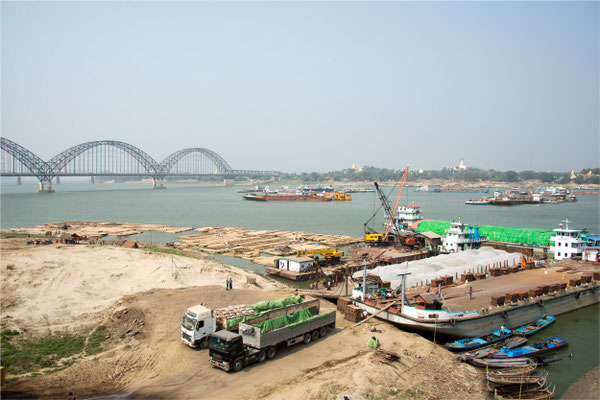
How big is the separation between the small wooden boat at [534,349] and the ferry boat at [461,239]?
19.6 m

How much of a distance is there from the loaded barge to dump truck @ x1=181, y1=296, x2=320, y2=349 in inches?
193

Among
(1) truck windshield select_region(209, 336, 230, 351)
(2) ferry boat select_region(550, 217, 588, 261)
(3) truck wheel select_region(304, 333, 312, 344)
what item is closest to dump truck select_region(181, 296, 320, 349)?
(3) truck wheel select_region(304, 333, 312, 344)

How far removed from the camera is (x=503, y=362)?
1605 cm

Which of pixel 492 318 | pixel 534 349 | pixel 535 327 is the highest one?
pixel 492 318

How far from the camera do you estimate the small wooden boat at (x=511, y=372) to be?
15073 millimetres

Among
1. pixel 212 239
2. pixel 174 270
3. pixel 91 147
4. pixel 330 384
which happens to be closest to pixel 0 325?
pixel 174 270

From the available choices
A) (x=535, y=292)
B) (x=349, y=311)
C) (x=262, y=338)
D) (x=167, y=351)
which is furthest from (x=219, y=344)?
(x=535, y=292)

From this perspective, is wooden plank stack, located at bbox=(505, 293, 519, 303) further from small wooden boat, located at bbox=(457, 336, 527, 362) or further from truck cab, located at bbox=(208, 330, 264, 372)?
truck cab, located at bbox=(208, 330, 264, 372)

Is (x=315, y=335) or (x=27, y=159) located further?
(x=27, y=159)

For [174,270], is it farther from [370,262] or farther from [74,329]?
[370,262]

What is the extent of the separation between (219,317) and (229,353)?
3014mm

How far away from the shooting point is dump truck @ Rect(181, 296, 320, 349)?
50.4 ft

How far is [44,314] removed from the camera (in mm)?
18641

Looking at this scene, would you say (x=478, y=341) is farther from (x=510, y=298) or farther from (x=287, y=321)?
(x=287, y=321)
